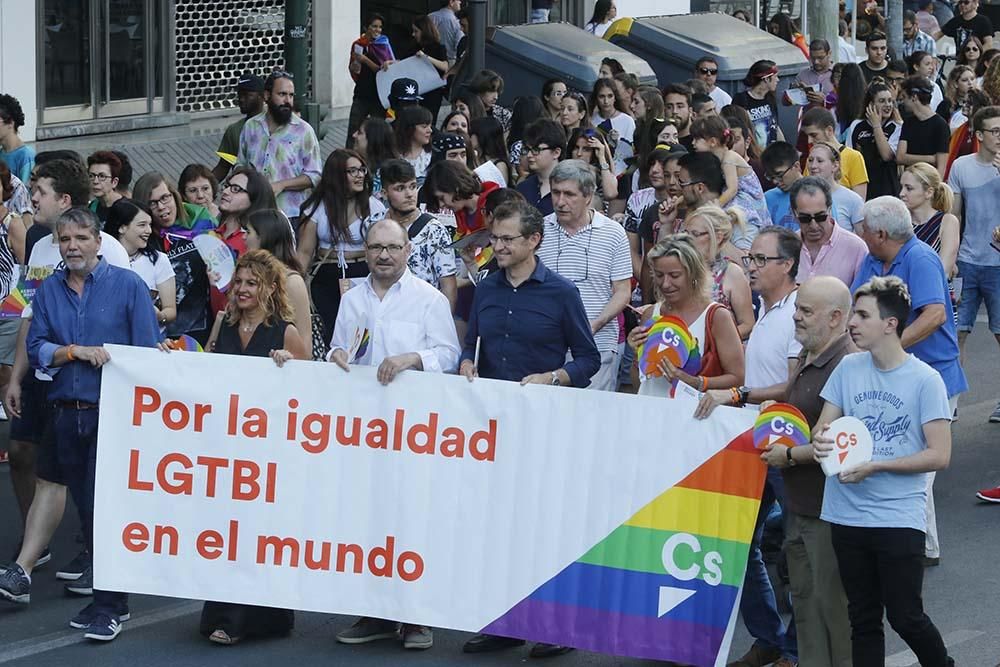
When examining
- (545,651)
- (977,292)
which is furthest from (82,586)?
(977,292)

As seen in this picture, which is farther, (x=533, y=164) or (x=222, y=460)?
(x=533, y=164)

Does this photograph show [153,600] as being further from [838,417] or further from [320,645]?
[838,417]

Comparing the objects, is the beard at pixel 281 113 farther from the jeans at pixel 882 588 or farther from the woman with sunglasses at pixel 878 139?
the jeans at pixel 882 588

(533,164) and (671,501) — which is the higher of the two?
(533,164)

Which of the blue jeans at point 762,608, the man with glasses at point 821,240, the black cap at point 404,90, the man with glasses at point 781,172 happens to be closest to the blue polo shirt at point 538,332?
the blue jeans at point 762,608

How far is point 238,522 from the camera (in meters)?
7.16

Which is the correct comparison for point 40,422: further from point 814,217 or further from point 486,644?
point 814,217

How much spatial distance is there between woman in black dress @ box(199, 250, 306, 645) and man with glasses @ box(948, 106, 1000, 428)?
4.92 m

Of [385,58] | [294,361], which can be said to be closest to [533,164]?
[294,361]

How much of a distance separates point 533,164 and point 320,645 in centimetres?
406

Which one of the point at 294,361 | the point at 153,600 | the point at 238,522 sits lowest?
the point at 153,600

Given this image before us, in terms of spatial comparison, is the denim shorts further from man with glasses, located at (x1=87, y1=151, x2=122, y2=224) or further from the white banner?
man with glasses, located at (x1=87, y1=151, x2=122, y2=224)

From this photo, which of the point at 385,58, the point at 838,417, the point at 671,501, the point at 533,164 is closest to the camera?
the point at 838,417

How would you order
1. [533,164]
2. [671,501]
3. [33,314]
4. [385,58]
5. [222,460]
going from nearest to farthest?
[671,501], [222,460], [33,314], [533,164], [385,58]
